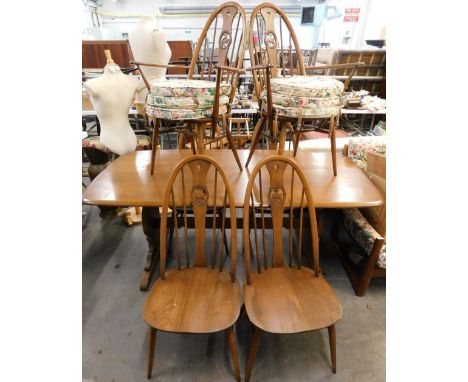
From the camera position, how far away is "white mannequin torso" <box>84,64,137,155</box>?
1840 mm

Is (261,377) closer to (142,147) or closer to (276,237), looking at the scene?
(276,237)

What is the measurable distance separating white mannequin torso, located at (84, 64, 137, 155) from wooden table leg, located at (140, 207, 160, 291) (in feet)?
1.80

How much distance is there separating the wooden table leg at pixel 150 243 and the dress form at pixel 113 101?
0.55 meters

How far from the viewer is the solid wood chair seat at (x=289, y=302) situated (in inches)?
43.0

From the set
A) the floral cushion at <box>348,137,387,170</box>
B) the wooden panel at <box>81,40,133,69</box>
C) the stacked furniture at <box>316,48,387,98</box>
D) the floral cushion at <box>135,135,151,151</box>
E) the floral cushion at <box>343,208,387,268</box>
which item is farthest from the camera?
the stacked furniture at <box>316,48,387,98</box>

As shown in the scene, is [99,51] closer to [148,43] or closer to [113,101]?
[148,43]

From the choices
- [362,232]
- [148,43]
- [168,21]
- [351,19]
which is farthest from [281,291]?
[168,21]

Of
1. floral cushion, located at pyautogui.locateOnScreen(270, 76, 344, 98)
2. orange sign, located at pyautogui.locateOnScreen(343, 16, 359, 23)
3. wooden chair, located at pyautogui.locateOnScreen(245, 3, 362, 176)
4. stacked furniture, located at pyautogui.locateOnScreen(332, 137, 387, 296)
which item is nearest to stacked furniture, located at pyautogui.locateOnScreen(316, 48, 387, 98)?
orange sign, located at pyautogui.locateOnScreen(343, 16, 359, 23)

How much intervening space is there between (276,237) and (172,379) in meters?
0.77

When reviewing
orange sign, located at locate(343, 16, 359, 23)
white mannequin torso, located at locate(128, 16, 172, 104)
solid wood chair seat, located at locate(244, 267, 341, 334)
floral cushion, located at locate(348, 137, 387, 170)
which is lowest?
solid wood chair seat, located at locate(244, 267, 341, 334)

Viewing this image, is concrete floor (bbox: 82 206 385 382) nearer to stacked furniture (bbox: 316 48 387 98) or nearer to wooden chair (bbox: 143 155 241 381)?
wooden chair (bbox: 143 155 241 381)

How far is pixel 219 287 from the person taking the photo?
4.14ft

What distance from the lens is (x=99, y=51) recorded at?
12.2 feet
